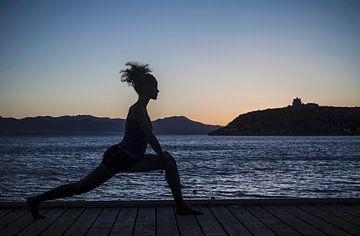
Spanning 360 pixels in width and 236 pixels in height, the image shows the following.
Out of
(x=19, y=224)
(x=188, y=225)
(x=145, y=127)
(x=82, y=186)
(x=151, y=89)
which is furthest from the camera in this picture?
(x=151, y=89)

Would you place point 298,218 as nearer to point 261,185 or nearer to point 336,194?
point 336,194

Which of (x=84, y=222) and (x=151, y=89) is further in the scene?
(x=151, y=89)

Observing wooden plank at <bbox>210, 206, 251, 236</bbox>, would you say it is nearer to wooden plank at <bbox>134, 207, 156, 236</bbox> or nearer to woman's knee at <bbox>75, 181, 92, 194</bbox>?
wooden plank at <bbox>134, 207, 156, 236</bbox>

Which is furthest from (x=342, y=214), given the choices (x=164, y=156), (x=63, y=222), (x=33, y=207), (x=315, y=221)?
(x=33, y=207)

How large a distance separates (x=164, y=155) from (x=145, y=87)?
0.87 m

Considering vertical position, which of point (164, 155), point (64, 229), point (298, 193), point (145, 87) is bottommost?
point (298, 193)

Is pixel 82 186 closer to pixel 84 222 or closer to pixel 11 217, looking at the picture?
pixel 84 222

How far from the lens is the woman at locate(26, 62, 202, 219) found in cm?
562

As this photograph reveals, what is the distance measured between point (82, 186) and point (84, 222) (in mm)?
413

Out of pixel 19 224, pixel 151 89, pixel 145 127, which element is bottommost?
pixel 19 224

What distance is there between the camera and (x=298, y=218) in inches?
226

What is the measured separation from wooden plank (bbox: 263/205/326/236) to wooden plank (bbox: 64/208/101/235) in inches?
87.7

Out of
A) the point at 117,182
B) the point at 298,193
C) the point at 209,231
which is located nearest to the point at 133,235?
the point at 209,231

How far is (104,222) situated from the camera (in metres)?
5.57
